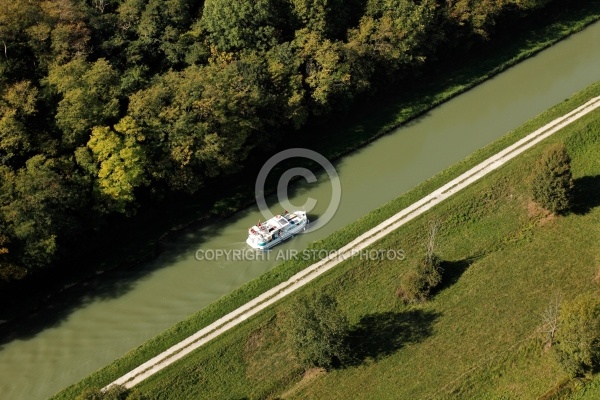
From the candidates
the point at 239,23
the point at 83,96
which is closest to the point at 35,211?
the point at 83,96

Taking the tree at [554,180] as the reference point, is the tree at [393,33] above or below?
above

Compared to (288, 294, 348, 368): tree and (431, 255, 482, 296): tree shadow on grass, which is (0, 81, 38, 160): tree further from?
(431, 255, 482, 296): tree shadow on grass

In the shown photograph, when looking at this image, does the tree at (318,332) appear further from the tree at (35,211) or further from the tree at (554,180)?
the tree at (554,180)

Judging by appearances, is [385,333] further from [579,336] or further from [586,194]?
[586,194]

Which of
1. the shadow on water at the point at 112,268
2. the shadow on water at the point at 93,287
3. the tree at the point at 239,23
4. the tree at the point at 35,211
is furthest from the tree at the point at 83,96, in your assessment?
the tree at the point at 239,23

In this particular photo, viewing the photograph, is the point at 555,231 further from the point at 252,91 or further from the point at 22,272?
the point at 22,272

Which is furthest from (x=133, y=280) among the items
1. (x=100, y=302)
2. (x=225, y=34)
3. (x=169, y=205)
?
(x=225, y=34)
